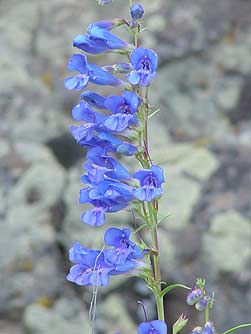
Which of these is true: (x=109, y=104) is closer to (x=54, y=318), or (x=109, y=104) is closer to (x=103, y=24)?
(x=103, y=24)

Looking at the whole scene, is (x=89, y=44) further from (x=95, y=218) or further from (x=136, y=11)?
(x=95, y=218)

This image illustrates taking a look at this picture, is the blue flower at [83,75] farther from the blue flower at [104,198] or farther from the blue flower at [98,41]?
the blue flower at [104,198]

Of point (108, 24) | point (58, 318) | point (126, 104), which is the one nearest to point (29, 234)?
point (58, 318)

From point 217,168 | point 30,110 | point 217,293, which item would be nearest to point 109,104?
point 217,293

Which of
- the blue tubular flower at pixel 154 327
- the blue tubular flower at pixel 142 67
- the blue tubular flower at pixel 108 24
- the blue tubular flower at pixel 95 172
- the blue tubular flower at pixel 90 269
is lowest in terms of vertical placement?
the blue tubular flower at pixel 154 327

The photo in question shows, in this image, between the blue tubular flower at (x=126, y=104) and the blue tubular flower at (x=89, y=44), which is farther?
the blue tubular flower at (x=89, y=44)

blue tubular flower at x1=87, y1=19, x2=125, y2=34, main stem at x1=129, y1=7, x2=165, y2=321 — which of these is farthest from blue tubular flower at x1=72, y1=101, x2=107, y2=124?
blue tubular flower at x1=87, y1=19, x2=125, y2=34

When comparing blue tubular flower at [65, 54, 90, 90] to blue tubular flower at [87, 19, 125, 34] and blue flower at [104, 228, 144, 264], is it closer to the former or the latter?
blue tubular flower at [87, 19, 125, 34]

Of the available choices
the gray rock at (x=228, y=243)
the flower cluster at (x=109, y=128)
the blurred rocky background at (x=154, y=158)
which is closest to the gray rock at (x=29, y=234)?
the blurred rocky background at (x=154, y=158)

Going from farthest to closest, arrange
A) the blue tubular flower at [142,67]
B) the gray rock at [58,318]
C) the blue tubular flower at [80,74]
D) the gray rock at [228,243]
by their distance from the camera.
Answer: the gray rock at [228,243] < the gray rock at [58,318] < the blue tubular flower at [80,74] < the blue tubular flower at [142,67]
